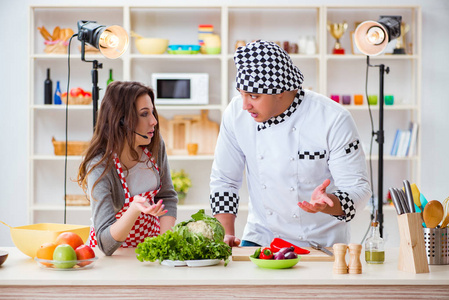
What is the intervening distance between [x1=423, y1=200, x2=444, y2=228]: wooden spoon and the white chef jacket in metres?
0.26

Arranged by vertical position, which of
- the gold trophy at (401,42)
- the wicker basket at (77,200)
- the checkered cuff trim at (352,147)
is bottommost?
the wicker basket at (77,200)

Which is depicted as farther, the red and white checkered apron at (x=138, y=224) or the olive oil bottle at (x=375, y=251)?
the red and white checkered apron at (x=138, y=224)

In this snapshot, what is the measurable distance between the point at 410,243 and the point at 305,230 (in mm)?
584

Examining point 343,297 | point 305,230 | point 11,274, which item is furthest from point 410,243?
point 11,274

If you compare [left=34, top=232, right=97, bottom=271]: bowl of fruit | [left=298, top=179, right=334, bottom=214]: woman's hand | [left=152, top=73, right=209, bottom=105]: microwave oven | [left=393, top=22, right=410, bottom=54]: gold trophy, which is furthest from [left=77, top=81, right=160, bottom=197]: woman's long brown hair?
[left=393, top=22, right=410, bottom=54]: gold trophy

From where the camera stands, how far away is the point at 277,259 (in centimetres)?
178

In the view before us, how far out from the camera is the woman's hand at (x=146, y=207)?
1.82 meters

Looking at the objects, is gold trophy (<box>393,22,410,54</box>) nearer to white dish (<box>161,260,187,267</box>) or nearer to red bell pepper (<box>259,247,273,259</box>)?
red bell pepper (<box>259,247,273,259</box>)

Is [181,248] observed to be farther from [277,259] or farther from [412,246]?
[412,246]

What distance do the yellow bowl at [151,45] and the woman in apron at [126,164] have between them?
2.44 metres

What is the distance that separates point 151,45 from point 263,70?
279 cm

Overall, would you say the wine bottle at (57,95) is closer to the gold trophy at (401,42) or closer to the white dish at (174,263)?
the gold trophy at (401,42)

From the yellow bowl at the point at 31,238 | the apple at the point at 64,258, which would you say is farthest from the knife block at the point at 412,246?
the yellow bowl at the point at 31,238

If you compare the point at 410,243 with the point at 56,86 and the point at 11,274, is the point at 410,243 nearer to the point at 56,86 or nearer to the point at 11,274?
the point at 11,274
